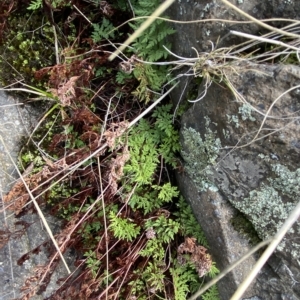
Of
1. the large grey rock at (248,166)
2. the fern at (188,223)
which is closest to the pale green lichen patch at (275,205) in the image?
the large grey rock at (248,166)

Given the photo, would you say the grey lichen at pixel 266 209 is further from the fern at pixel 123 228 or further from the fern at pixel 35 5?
the fern at pixel 35 5

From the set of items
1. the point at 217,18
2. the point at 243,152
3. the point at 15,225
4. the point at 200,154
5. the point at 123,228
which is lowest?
the point at 15,225

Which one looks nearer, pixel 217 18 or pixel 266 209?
pixel 217 18

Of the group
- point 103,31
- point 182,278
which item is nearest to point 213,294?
point 182,278

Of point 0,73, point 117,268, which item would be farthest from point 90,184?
point 0,73

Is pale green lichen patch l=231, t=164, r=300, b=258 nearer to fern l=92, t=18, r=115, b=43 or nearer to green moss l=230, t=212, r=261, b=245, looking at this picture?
green moss l=230, t=212, r=261, b=245

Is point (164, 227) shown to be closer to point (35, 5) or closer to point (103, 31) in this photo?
point (103, 31)
